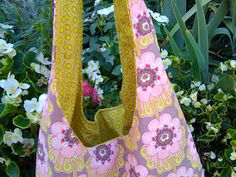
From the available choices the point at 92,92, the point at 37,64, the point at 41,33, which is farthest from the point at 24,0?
the point at 92,92

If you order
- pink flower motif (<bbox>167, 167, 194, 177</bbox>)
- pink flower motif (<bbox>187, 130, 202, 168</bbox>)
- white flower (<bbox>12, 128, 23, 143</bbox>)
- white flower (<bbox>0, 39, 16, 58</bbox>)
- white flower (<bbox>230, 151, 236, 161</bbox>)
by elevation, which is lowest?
white flower (<bbox>230, 151, 236, 161</bbox>)

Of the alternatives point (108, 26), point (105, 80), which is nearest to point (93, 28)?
point (108, 26)

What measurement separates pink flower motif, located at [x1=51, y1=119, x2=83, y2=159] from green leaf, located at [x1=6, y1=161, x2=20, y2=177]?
0.24 m

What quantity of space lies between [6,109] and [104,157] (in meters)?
0.26

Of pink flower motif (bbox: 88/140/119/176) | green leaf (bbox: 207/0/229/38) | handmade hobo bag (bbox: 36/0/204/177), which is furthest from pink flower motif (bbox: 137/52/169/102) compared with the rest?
green leaf (bbox: 207/0/229/38)

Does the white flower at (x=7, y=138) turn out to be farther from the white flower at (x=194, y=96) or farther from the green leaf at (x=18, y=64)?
the white flower at (x=194, y=96)

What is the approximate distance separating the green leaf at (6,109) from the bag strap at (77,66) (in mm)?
182

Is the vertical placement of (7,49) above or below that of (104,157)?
above

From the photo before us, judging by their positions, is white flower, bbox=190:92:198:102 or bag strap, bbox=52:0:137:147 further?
white flower, bbox=190:92:198:102

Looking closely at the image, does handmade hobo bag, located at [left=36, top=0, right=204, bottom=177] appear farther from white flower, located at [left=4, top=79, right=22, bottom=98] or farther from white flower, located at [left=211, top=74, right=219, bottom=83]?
white flower, located at [left=211, top=74, right=219, bottom=83]

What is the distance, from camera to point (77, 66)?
81 centimetres

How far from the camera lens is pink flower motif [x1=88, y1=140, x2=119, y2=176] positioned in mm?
836

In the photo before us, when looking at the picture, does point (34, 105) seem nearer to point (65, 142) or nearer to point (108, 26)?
point (65, 142)

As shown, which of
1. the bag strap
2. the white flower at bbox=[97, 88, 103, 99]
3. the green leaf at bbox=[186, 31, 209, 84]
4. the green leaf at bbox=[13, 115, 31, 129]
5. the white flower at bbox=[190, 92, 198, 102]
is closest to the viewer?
the bag strap
